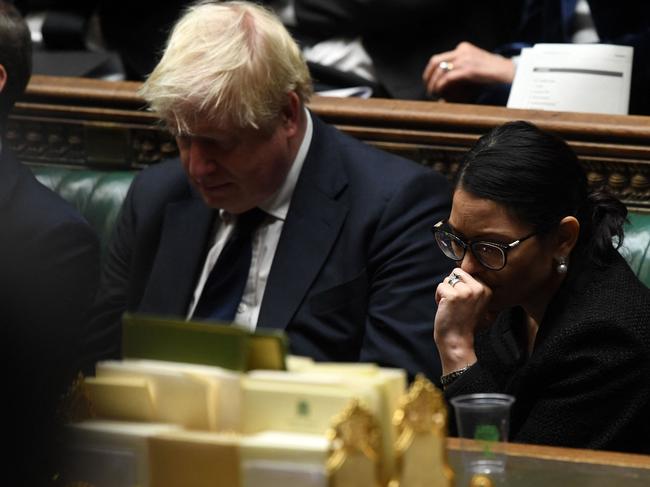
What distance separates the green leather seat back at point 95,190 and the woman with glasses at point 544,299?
3.47 ft

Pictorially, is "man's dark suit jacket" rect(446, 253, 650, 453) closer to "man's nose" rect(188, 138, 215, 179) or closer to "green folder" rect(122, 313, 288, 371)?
"man's nose" rect(188, 138, 215, 179)

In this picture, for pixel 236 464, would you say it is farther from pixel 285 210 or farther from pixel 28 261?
pixel 285 210

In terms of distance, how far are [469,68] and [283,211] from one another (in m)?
0.72

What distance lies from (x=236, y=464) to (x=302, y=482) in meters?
0.06

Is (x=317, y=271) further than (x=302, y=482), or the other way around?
(x=317, y=271)

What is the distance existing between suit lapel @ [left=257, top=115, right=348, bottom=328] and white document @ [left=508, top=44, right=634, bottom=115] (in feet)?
1.77

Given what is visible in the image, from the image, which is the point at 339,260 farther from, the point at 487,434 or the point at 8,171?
the point at 487,434

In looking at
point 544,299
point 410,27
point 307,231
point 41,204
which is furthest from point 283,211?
point 410,27

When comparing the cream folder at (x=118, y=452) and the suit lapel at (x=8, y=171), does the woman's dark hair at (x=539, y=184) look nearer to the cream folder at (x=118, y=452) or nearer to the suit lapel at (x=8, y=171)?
the suit lapel at (x=8, y=171)

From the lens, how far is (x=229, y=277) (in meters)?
2.50

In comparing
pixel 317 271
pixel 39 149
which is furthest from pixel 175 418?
pixel 39 149

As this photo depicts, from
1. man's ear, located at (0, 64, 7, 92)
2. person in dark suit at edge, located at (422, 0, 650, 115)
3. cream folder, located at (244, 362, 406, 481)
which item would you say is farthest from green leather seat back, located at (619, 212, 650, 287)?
cream folder, located at (244, 362, 406, 481)

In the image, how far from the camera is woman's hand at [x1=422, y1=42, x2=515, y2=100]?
301 centimetres

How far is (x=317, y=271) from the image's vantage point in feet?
7.98
